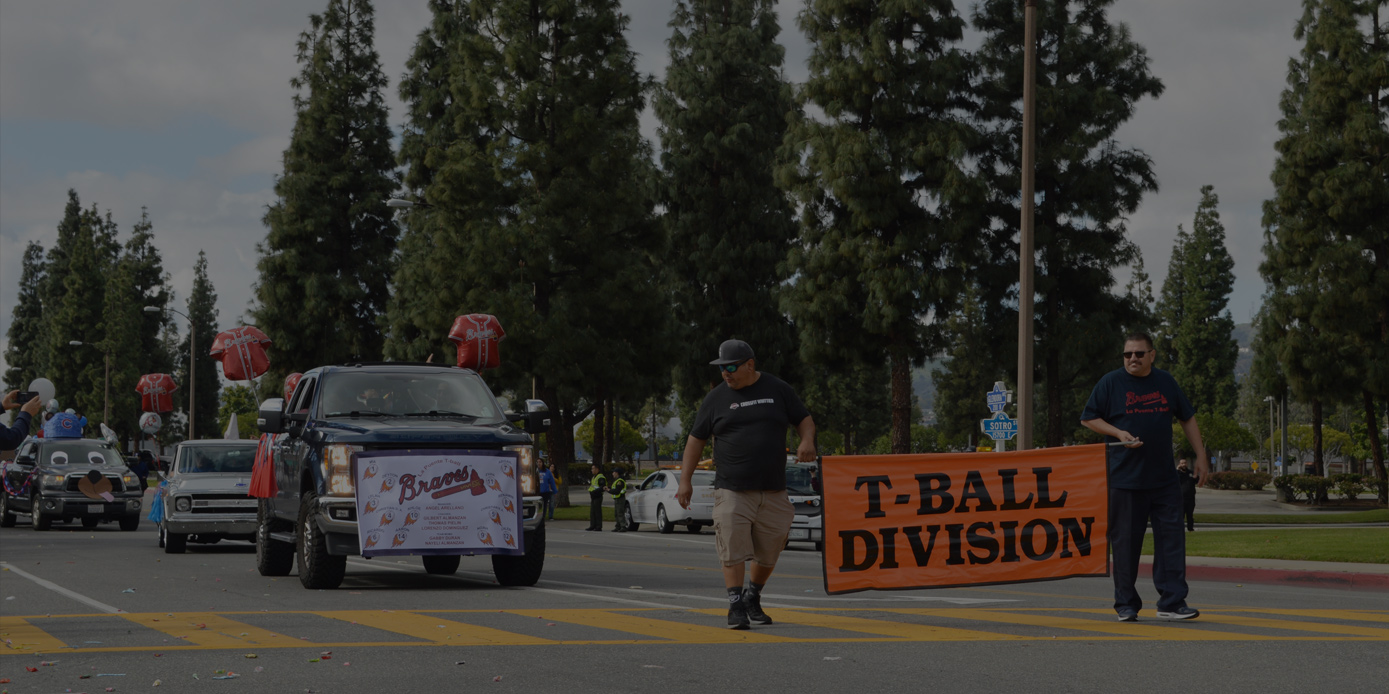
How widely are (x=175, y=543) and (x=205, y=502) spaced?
29.5 inches

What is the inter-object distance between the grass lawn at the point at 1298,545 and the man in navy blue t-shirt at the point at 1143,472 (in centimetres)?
1094

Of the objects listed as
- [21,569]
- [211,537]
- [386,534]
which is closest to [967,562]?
[386,534]

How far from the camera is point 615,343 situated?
42844 mm

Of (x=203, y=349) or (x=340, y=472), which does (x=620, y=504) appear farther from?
(x=203, y=349)

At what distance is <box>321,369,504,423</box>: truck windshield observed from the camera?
1475cm

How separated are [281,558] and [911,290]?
24759 millimetres

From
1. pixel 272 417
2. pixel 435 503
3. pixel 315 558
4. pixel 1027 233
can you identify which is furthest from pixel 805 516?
pixel 315 558

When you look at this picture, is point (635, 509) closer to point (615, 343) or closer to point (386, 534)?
point (615, 343)

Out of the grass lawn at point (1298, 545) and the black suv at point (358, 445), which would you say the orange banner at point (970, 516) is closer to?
the black suv at point (358, 445)

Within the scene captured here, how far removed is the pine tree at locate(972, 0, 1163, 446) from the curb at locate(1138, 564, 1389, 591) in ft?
69.1

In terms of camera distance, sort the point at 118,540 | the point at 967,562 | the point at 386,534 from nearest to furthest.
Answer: the point at 967,562 < the point at 386,534 < the point at 118,540

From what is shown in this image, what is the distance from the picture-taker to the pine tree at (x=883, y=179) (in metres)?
37.9

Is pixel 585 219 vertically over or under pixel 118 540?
over

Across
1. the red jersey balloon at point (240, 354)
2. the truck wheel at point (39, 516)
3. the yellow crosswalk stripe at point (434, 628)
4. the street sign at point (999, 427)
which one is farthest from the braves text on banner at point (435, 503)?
the red jersey balloon at point (240, 354)
